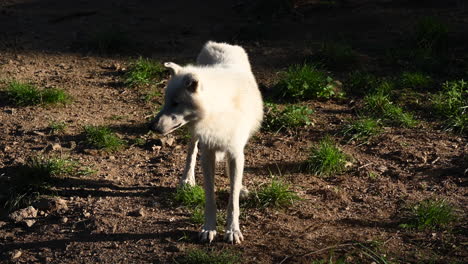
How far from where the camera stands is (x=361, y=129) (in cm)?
677

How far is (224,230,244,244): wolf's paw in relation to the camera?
16.3 ft

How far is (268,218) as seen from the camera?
5.41 meters

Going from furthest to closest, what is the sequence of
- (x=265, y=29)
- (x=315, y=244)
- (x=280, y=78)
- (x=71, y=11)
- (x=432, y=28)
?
(x=71, y=11) < (x=265, y=29) < (x=432, y=28) < (x=280, y=78) < (x=315, y=244)

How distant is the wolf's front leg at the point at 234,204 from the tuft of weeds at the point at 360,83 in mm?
3162

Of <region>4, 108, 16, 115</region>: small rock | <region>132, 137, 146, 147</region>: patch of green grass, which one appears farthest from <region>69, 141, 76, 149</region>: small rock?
<region>4, 108, 16, 115</region>: small rock

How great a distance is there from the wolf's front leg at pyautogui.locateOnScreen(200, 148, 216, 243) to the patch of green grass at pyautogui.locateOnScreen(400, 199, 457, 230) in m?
1.59

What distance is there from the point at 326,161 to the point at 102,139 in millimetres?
2472

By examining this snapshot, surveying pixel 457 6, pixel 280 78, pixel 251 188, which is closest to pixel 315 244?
pixel 251 188

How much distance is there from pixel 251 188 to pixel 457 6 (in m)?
5.93

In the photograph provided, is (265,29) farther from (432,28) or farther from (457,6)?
(457,6)

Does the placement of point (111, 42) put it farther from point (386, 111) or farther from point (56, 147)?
point (386, 111)

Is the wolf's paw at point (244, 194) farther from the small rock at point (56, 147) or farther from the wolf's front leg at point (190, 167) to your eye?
the small rock at point (56, 147)

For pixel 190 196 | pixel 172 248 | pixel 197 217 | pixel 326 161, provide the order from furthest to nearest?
1. pixel 326 161
2. pixel 190 196
3. pixel 197 217
4. pixel 172 248

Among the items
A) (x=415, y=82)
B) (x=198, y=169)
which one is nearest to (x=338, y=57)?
(x=415, y=82)
